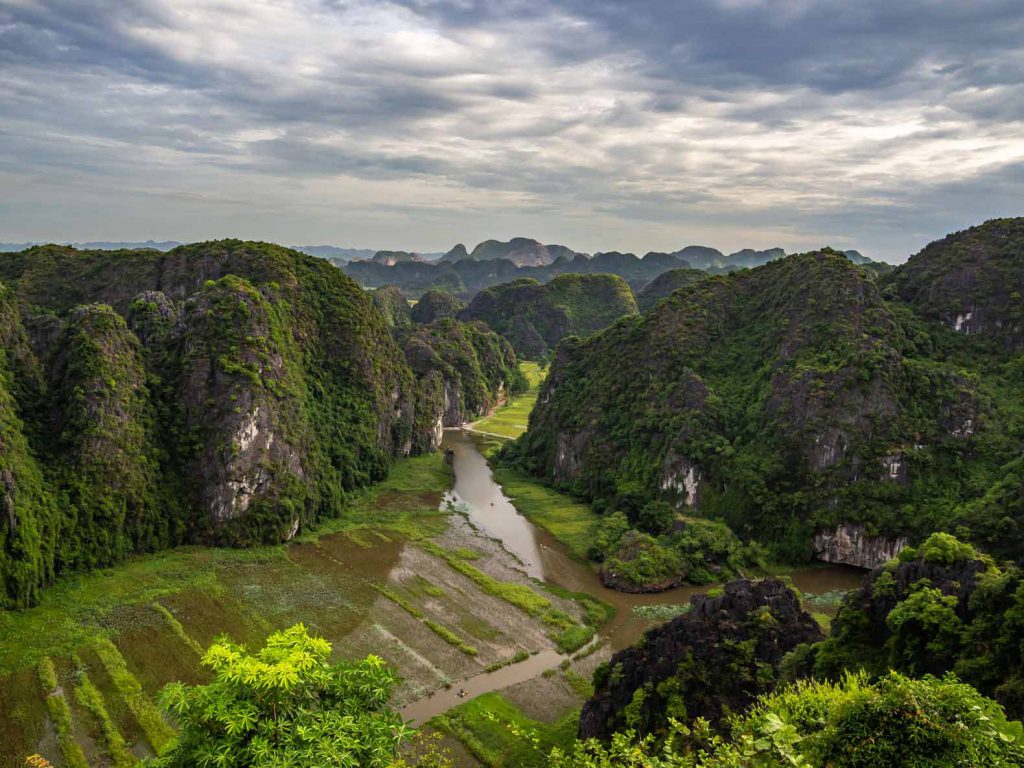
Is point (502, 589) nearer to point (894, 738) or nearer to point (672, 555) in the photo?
point (672, 555)

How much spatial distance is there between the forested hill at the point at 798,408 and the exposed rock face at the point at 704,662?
66.7 ft

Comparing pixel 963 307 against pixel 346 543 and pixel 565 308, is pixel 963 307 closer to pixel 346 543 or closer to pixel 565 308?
pixel 346 543

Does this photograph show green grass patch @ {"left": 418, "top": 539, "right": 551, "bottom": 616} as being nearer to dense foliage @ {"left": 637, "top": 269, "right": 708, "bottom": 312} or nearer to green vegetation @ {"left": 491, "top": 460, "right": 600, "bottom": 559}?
green vegetation @ {"left": 491, "top": 460, "right": 600, "bottom": 559}

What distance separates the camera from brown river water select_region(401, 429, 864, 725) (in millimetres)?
32688

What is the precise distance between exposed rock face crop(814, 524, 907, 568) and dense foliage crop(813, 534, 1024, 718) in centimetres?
2222

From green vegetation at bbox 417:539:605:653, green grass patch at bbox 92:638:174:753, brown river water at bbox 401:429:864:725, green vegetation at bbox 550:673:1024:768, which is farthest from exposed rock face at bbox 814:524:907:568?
green grass patch at bbox 92:638:174:753

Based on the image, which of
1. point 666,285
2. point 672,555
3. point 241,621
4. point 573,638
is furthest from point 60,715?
point 666,285

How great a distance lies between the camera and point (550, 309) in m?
169

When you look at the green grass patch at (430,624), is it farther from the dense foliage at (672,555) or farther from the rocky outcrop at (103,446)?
the rocky outcrop at (103,446)

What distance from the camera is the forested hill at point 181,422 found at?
4175 centimetres

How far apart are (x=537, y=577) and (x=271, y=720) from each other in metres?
36.3

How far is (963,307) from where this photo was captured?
59.1 meters

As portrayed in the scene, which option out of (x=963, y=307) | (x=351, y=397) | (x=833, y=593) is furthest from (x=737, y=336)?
(x=351, y=397)

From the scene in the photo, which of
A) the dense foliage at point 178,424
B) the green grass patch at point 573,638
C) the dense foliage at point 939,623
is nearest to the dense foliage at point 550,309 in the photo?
the dense foliage at point 178,424
